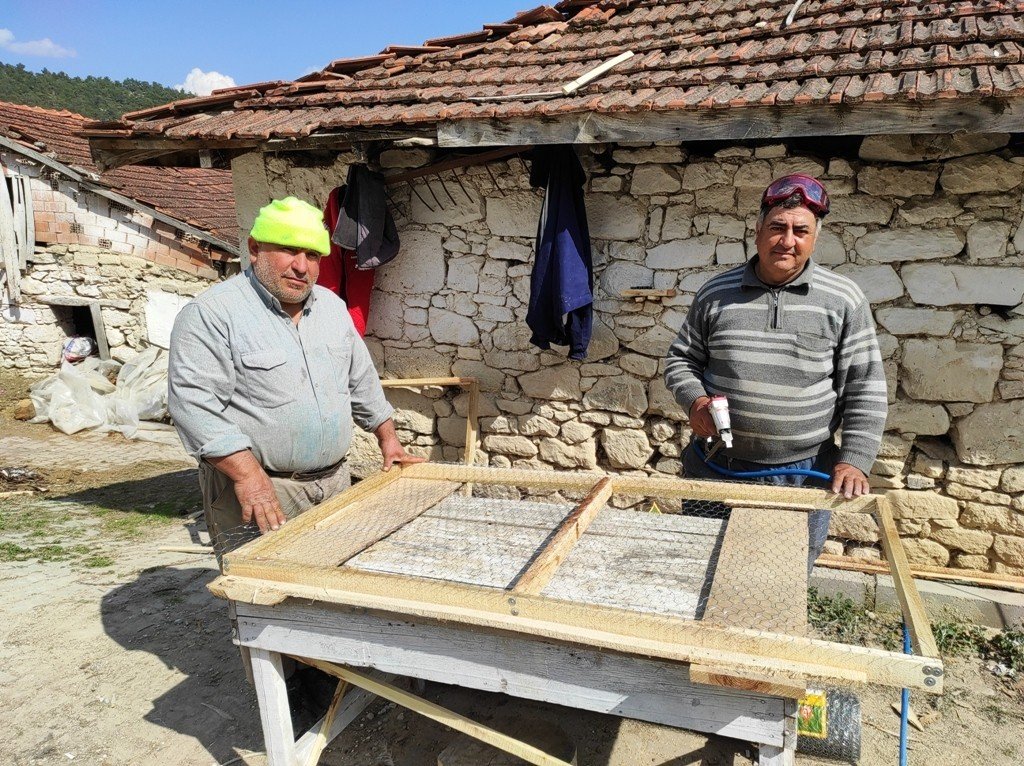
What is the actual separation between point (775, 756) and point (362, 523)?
135cm

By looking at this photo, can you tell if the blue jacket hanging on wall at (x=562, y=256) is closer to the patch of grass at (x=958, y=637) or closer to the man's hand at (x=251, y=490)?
the man's hand at (x=251, y=490)

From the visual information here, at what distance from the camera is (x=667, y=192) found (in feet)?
13.0

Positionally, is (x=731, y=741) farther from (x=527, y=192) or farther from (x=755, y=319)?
(x=527, y=192)

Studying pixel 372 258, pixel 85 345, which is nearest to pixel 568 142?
pixel 372 258

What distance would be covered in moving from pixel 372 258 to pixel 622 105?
176cm

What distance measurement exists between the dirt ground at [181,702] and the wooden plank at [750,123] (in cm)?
245

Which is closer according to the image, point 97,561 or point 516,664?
point 516,664

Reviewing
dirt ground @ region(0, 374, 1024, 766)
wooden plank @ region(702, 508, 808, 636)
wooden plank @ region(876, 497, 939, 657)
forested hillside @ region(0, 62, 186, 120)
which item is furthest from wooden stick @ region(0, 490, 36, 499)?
forested hillside @ region(0, 62, 186, 120)

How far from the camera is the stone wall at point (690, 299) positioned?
3.46m

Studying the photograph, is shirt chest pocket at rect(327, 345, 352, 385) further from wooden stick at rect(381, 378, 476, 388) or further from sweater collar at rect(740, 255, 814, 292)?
wooden stick at rect(381, 378, 476, 388)

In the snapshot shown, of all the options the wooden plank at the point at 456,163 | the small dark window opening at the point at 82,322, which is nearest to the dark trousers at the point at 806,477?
the wooden plank at the point at 456,163

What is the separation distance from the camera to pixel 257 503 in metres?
2.28

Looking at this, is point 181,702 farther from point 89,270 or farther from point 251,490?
point 89,270

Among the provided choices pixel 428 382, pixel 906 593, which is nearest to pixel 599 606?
pixel 906 593
